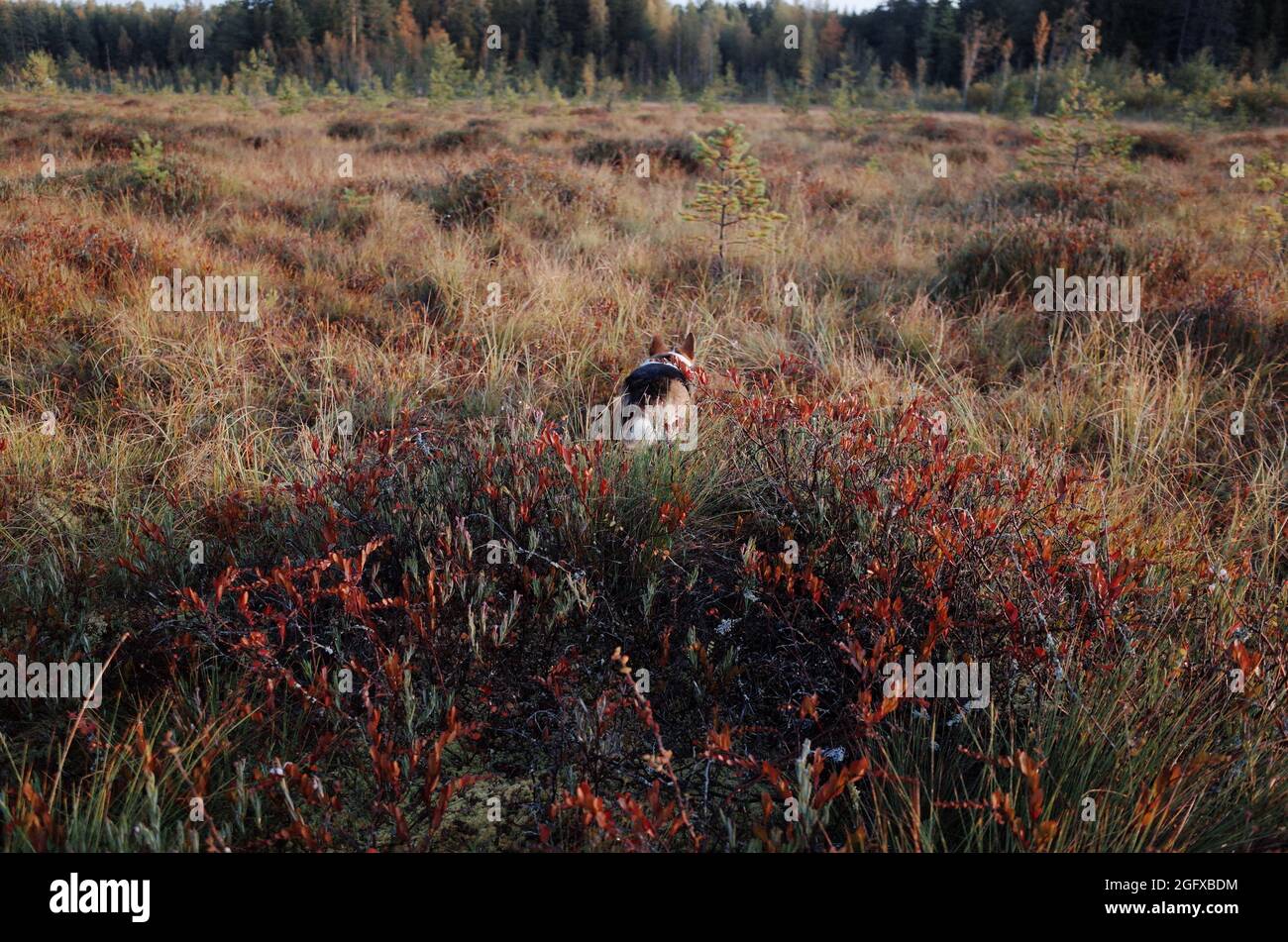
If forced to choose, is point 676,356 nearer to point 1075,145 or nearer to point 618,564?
point 618,564

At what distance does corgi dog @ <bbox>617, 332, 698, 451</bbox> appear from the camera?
10.3 ft

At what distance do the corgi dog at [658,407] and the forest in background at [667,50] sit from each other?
2545 cm

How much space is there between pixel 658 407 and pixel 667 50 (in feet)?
208

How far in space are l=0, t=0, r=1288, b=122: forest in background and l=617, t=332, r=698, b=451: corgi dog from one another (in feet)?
83.5

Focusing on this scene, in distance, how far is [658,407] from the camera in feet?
10.6

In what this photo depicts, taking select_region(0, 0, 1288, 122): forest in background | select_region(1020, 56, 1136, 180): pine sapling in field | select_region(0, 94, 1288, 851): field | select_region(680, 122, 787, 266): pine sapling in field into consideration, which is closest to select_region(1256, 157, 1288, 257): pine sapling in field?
select_region(0, 94, 1288, 851): field

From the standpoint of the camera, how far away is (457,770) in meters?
1.94

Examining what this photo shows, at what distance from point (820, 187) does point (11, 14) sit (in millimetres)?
29954

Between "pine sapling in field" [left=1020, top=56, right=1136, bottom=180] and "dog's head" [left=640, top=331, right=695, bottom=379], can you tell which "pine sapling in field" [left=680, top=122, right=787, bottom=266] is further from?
"pine sapling in field" [left=1020, top=56, right=1136, bottom=180]

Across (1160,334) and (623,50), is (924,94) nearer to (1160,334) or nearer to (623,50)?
(623,50)

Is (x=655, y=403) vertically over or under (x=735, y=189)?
under

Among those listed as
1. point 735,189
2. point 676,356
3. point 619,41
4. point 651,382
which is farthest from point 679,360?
point 619,41
